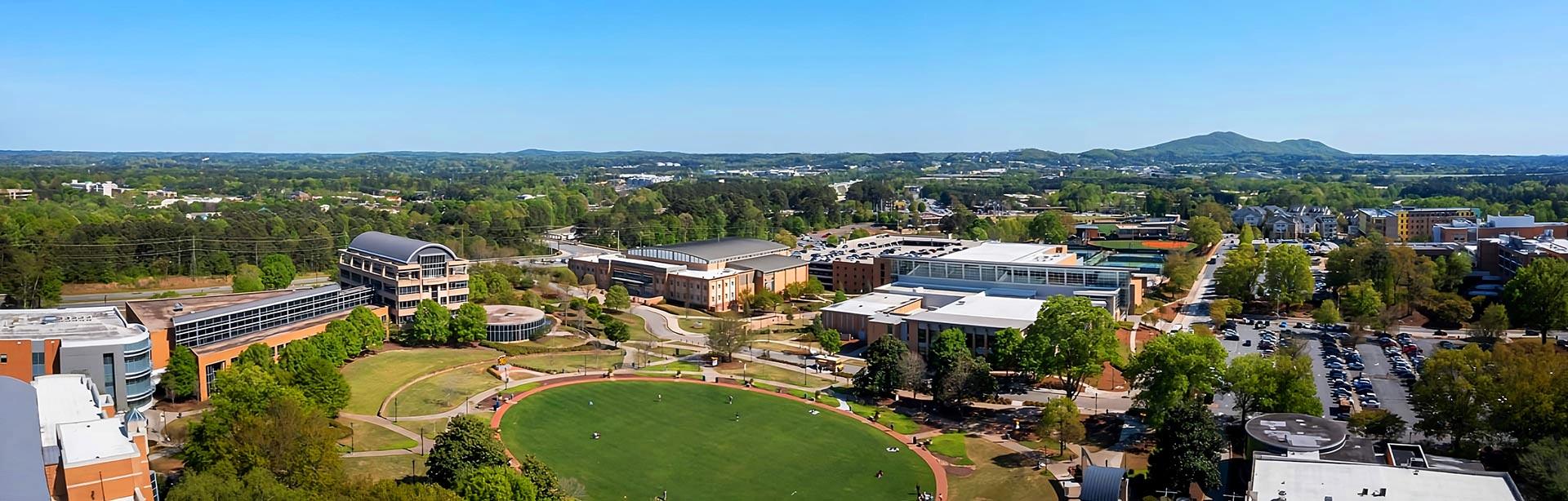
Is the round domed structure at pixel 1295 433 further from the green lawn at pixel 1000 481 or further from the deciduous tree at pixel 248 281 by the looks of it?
the deciduous tree at pixel 248 281

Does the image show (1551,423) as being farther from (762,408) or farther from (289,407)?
(289,407)

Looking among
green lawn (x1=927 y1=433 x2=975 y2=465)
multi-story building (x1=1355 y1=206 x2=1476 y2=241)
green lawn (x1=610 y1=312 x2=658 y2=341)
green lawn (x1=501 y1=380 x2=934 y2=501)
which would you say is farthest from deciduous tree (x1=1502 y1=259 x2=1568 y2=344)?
multi-story building (x1=1355 y1=206 x2=1476 y2=241)

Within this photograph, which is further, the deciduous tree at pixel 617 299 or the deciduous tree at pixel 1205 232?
the deciduous tree at pixel 1205 232

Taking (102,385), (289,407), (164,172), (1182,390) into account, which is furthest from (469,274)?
(164,172)

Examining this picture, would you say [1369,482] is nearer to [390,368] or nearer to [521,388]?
[521,388]

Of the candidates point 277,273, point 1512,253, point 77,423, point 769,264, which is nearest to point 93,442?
point 77,423

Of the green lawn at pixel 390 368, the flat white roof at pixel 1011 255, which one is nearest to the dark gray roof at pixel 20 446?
the green lawn at pixel 390 368

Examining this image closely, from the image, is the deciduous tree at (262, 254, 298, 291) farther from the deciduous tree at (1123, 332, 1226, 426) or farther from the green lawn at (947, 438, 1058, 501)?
the deciduous tree at (1123, 332, 1226, 426)
